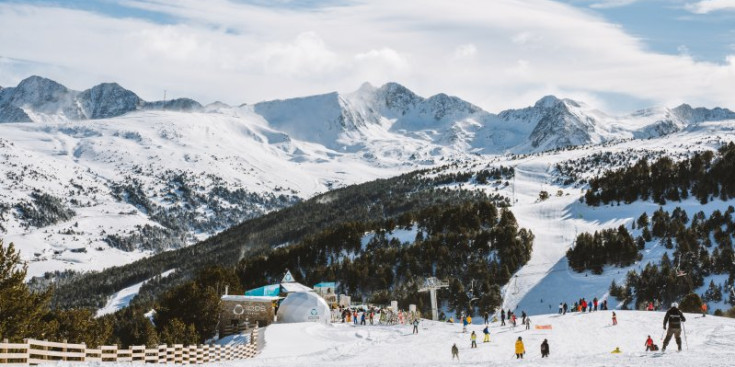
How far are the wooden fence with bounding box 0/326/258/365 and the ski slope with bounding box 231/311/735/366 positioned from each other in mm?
2152

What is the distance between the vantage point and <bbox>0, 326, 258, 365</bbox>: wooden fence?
31047 mm

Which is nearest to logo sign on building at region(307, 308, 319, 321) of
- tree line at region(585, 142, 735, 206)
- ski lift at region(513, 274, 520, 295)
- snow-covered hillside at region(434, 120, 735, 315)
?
snow-covered hillside at region(434, 120, 735, 315)

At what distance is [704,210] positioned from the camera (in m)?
151

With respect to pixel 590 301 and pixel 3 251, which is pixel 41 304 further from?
pixel 590 301

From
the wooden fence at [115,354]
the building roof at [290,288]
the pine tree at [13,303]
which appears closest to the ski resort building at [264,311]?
the building roof at [290,288]

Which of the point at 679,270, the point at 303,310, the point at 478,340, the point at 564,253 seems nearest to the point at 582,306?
the point at 478,340

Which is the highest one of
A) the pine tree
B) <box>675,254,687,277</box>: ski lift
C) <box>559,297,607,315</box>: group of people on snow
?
the pine tree

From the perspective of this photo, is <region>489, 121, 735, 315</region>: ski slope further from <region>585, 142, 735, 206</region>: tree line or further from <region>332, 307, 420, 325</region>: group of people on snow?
<region>332, 307, 420, 325</region>: group of people on snow

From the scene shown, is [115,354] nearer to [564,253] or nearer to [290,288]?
[290,288]

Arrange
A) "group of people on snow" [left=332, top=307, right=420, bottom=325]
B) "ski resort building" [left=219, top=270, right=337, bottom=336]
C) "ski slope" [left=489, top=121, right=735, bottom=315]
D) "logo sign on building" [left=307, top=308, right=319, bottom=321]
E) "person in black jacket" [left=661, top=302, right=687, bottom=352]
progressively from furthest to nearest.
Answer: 1. "ski slope" [left=489, top=121, right=735, bottom=315]
2. "ski resort building" [left=219, top=270, right=337, bottom=336]
3. "logo sign on building" [left=307, top=308, right=319, bottom=321]
4. "group of people on snow" [left=332, top=307, right=420, bottom=325]
5. "person in black jacket" [left=661, top=302, right=687, bottom=352]

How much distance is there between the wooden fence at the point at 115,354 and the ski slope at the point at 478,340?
2.15m

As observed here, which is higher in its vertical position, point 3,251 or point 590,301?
point 3,251

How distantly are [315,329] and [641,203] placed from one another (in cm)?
11438

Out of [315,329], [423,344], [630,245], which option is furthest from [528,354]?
[630,245]
